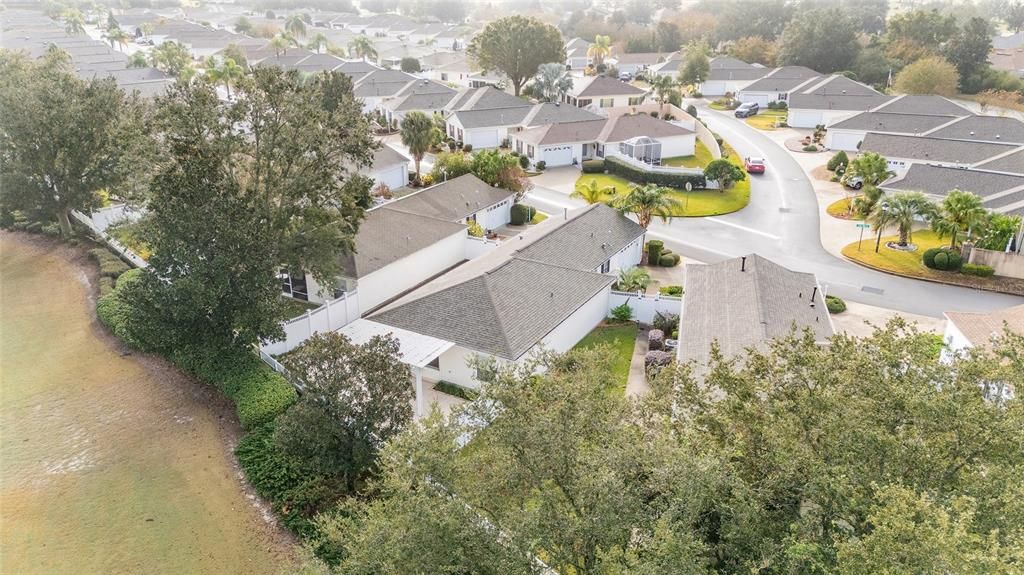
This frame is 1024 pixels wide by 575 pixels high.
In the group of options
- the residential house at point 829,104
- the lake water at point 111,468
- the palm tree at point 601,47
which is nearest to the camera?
the lake water at point 111,468

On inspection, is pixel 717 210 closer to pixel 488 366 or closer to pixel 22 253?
pixel 488 366

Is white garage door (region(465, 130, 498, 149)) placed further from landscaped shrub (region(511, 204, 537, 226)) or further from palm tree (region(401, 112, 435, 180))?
landscaped shrub (region(511, 204, 537, 226))

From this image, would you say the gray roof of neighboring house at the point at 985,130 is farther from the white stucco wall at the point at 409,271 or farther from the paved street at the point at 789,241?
the white stucco wall at the point at 409,271

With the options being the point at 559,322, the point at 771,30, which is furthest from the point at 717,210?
the point at 771,30

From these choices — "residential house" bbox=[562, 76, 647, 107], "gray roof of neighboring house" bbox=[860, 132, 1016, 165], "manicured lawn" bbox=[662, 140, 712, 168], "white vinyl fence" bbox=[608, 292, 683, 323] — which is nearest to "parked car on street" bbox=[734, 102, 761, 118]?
"residential house" bbox=[562, 76, 647, 107]

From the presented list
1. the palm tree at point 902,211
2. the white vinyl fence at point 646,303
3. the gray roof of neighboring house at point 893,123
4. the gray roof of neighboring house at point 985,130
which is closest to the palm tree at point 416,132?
the white vinyl fence at point 646,303
